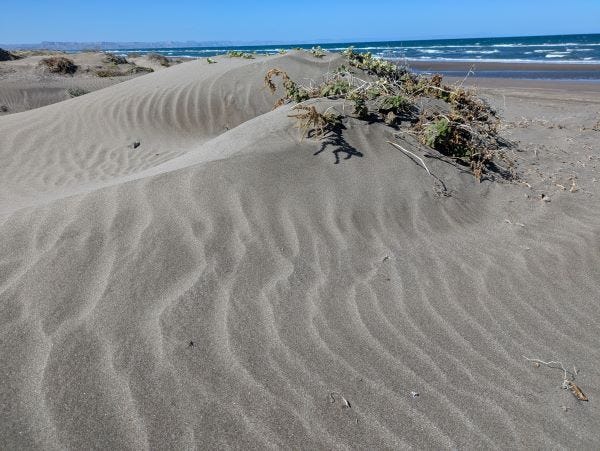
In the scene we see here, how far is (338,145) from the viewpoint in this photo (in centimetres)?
400

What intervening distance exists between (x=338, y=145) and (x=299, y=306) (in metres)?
1.93

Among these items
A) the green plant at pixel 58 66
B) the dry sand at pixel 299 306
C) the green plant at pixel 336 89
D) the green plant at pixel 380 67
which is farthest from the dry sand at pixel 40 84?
the green plant at pixel 336 89

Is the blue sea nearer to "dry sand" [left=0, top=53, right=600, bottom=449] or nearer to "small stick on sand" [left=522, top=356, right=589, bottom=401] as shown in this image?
"dry sand" [left=0, top=53, right=600, bottom=449]

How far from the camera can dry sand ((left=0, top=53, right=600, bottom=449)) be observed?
1.82 m

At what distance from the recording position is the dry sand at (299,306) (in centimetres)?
182

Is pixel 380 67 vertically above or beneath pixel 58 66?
above

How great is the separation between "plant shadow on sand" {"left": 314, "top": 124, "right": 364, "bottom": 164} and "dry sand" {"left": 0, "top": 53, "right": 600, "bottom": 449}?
0.03 metres

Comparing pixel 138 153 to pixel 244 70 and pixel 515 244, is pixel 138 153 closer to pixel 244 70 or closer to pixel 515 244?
pixel 244 70

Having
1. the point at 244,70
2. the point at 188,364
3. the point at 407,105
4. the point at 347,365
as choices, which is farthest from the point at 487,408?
the point at 244,70

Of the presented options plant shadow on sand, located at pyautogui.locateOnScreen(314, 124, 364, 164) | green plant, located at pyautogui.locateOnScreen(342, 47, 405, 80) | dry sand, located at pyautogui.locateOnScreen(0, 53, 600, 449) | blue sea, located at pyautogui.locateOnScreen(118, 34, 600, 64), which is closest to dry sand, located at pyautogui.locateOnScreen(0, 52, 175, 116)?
blue sea, located at pyautogui.locateOnScreen(118, 34, 600, 64)

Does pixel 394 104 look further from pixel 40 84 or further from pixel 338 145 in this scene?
pixel 40 84

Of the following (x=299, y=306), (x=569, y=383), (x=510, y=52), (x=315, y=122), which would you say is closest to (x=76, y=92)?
(x=315, y=122)

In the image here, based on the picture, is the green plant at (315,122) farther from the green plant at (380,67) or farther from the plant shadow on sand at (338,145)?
the green plant at (380,67)

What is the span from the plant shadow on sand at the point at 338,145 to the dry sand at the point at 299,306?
3 cm
